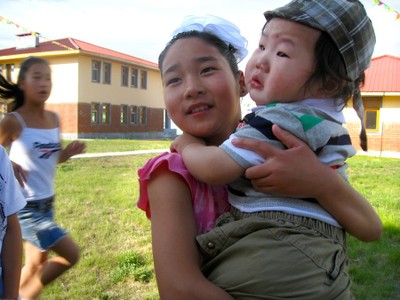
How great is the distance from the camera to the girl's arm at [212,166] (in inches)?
45.1

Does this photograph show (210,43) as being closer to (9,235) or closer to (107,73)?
(9,235)

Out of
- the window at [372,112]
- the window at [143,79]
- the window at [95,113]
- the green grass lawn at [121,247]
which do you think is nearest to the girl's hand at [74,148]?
the green grass lawn at [121,247]

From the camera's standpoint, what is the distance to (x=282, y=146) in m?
1.18

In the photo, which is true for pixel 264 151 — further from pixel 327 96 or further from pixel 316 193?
pixel 327 96

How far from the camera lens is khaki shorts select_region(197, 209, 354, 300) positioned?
1077mm

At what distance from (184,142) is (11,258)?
4.09 ft

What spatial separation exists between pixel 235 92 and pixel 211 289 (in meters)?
0.66

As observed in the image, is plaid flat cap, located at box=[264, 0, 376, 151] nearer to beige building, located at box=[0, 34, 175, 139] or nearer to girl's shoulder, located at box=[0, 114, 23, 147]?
girl's shoulder, located at box=[0, 114, 23, 147]

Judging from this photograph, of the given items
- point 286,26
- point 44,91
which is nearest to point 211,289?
point 286,26

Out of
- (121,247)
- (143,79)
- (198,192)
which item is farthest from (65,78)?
(198,192)

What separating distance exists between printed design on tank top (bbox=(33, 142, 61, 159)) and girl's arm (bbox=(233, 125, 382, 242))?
2.83 metres

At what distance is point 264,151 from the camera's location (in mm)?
1148

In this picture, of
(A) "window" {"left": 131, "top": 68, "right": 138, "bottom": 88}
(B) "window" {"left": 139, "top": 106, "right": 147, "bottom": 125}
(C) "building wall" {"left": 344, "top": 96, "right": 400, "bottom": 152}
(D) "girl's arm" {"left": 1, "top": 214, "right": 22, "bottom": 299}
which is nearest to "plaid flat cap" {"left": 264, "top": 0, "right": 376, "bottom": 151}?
(D) "girl's arm" {"left": 1, "top": 214, "right": 22, "bottom": 299}

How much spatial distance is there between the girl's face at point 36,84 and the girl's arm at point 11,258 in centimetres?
180
